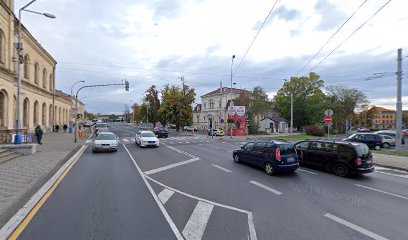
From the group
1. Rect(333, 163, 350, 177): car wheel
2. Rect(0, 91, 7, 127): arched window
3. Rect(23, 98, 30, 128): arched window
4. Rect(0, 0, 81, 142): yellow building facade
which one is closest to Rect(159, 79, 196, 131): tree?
Result: Rect(0, 0, 81, 142): yellow building facade

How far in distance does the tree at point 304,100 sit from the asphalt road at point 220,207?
4705 centimetres

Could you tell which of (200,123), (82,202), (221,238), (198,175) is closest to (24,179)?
(82,202)

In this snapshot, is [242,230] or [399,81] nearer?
[242,230]

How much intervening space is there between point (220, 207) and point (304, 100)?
54.0m

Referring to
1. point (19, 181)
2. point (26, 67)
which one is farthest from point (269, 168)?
point (26, 67)

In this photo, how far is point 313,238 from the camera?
4.04 meters

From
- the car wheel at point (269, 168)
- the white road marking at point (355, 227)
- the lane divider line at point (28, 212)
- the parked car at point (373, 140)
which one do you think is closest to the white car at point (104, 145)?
the lane divider line at point (28, 212)

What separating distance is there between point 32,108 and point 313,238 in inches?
1351

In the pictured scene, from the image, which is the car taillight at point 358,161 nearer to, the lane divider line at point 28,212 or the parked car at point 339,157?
the parked car at point 339,157

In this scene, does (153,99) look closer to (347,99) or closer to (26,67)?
(26,67)

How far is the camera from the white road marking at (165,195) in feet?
19.4

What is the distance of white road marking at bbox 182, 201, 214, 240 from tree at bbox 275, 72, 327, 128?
53.0m

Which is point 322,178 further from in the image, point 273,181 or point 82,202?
point 82,202

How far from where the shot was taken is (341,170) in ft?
30.7
